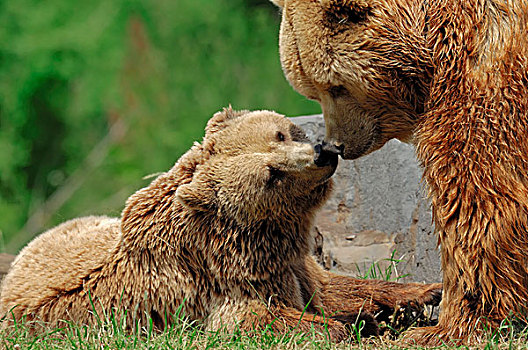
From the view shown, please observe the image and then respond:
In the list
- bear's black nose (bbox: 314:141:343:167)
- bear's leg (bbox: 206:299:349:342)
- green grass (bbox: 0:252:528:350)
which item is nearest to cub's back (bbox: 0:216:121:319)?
green grass (bbox: 0:252:528:350)

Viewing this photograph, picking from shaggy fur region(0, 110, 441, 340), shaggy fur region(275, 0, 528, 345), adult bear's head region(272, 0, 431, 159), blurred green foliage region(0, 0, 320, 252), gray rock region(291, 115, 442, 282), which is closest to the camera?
shaggy fur region(275, 0, 528, 345)

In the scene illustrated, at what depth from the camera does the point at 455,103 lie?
304 centimetres

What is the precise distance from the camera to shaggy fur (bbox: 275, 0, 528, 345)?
2.94 metres

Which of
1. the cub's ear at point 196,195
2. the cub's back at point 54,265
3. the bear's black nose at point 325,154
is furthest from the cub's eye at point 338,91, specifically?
the cub's back at point 54,265

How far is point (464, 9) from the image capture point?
9.91 ft

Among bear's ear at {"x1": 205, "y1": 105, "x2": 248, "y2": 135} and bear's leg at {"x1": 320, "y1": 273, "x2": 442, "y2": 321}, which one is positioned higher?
bear's ear at {"x1": 205, "y1": 105, "x2": 248, "y2": 135}

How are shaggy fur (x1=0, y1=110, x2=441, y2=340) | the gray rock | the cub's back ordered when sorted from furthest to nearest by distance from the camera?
1. the gray rock
2. the cub's back
3. shaggy fur (x1=0, y1=110, x2=441, y2=340)

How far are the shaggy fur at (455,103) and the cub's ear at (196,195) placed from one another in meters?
0.62

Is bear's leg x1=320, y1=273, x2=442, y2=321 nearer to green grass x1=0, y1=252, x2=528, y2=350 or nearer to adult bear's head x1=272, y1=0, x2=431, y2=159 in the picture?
green grass x1=0, y1=252, x2=528, y2=350

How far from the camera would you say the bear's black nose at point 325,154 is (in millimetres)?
3225

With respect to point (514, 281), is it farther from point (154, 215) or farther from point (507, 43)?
point (154, 215)

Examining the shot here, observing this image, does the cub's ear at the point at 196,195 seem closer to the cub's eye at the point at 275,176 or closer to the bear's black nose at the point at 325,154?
the cub's eye at the point at 275,176

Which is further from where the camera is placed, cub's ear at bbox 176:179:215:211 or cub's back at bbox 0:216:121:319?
cub's back at bbox 0:216:121:319

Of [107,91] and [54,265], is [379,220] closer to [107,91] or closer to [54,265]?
[54,265]
